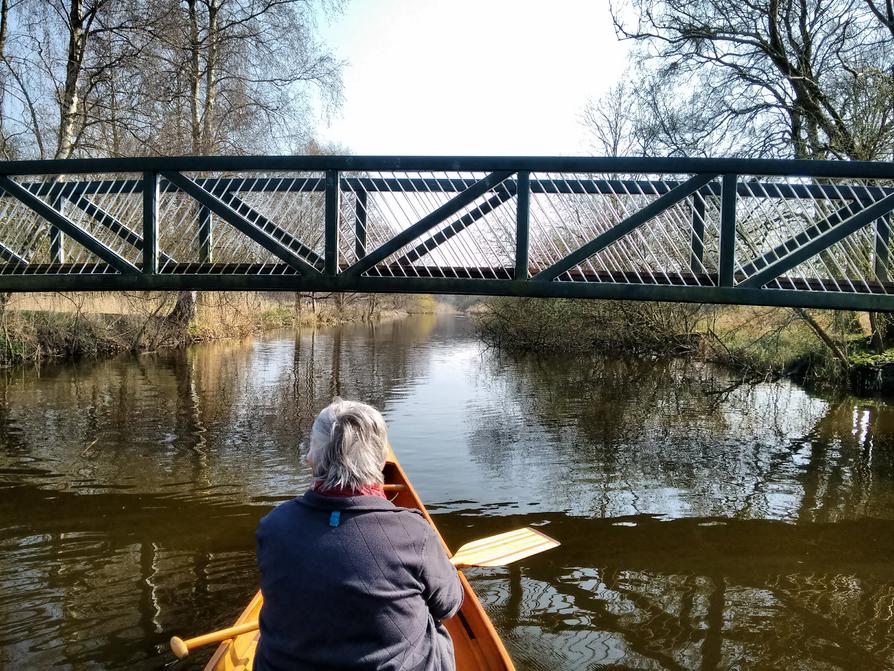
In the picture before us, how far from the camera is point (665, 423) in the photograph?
1135 cm

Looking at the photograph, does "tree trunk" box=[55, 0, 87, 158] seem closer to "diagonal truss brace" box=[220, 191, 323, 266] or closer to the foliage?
"diagonal truss brace" box=[220, 191, 323, 266]

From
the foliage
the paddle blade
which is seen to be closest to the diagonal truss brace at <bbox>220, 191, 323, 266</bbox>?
the paddle blade

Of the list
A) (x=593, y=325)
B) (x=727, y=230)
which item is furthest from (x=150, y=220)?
(x=593, y=325)

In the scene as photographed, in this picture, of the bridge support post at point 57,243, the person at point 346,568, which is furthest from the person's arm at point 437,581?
the bridge support post at point 57,243

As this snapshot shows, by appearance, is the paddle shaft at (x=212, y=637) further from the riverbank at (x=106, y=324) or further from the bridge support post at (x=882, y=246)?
the riverbank at (x=106, y=324)

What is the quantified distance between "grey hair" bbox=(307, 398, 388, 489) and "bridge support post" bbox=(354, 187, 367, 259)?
16.4ft

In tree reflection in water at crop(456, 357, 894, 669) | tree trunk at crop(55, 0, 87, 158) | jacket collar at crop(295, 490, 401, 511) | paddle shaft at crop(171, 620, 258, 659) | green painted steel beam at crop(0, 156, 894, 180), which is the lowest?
tree reflection in water at crop(456, 357, 894, 669)

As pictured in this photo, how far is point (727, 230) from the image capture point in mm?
6336

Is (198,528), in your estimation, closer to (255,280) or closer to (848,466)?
(255,280)

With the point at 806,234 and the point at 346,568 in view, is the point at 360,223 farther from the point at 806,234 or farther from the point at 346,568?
the point at 346,568

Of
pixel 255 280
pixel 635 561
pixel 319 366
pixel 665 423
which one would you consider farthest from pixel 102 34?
pixel 635 561

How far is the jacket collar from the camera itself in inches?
87.5

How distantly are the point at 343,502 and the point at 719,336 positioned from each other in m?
18.7

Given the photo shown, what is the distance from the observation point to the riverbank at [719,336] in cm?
1498
